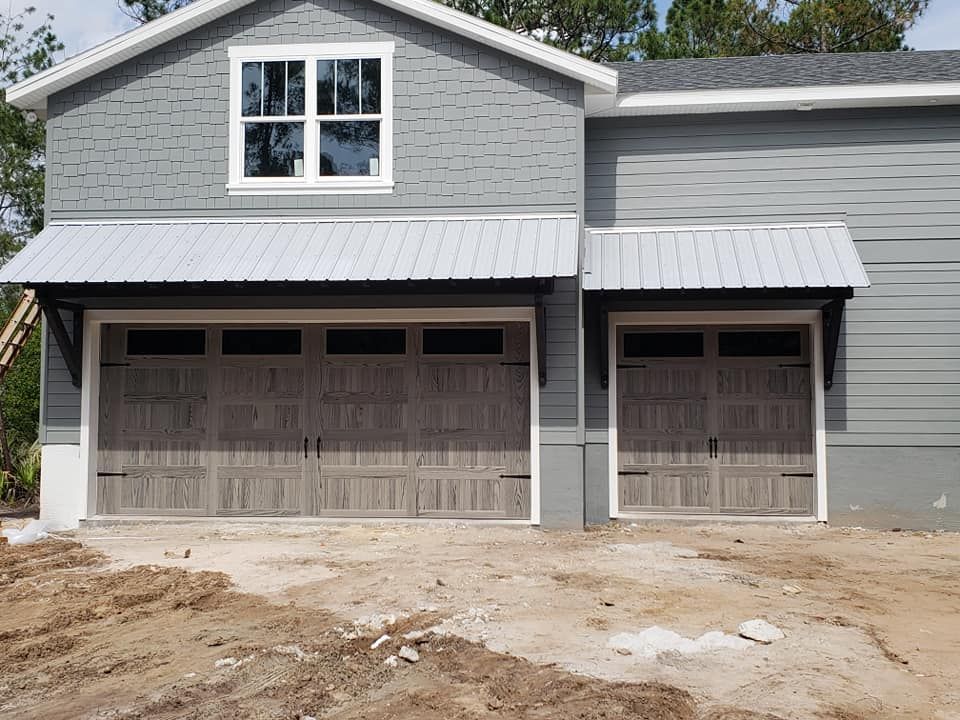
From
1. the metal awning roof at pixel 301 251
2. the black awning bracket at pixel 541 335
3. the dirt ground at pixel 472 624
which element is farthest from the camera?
the black awning bracket at pixel 541 335

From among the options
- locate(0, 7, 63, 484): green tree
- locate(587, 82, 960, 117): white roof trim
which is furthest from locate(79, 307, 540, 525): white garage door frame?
locate(0, 7, 63, 484): green tree

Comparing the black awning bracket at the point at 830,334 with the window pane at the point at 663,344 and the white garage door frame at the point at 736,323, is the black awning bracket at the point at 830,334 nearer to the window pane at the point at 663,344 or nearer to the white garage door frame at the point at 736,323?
the white garage door frame at the point at 736,323

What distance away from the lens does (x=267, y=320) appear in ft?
31.3

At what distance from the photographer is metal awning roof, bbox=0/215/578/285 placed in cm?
840

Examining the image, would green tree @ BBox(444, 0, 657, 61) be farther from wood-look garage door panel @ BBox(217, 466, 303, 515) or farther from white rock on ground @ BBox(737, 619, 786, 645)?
white rock on ground @ BBox(737, 619, 786, 645)

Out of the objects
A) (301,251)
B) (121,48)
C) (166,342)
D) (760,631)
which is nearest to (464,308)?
(301,251)

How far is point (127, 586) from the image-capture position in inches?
264

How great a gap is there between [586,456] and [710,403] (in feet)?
5.08

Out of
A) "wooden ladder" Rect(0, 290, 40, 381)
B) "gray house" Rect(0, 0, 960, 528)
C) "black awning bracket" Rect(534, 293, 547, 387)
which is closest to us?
Result: "black awning bracket" Rect(534, 293, 547, 387)

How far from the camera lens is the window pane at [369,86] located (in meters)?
9.55

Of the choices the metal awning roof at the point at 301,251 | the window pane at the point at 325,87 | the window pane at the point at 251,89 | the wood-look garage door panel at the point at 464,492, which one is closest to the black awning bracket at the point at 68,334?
the metal awning roof at the point at 301,251

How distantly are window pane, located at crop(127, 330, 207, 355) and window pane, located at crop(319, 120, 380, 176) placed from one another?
2.41m

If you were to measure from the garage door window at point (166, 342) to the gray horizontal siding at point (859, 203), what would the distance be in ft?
14.9

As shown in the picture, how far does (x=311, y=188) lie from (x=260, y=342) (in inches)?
72.7
